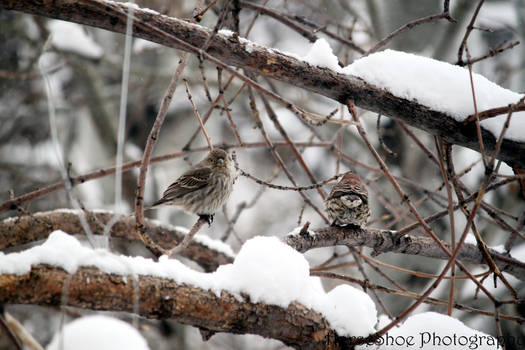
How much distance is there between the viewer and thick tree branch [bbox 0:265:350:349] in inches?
62.9

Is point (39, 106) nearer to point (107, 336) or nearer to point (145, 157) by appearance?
point (145, 157)

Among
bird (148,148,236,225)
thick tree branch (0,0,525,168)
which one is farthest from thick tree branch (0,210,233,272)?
thick tree branch (0,0,525,168)

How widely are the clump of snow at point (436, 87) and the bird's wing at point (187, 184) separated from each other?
7.74 ft

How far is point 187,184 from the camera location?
4.50 meters

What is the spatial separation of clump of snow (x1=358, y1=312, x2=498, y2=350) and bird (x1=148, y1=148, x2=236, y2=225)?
89.2 inches

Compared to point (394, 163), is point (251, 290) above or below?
below

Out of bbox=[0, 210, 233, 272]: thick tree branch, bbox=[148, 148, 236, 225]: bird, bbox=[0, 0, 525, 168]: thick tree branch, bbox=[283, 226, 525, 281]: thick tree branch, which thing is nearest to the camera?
bbox=[0, 0, 525, 168]: thick tree branch

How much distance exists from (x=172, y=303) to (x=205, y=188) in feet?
8.51

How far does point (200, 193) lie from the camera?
170 inches

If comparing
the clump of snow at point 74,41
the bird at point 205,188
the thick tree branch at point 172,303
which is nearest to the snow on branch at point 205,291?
the thick tree branch at point 172,303

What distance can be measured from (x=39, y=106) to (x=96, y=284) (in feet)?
22.6

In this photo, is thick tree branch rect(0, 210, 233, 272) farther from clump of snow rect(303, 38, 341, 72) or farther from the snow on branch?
clump of snow rect(303, 38, 341, 72)

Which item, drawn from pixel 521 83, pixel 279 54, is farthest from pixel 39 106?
pixel 521 83

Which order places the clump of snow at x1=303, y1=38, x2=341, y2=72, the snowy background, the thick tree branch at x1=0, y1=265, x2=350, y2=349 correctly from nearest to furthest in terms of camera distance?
the thick tree branch at x1=0, y1=265, x2=350, y2=349
the snowy background
the clump of snow at x1=303, y1=38, x2=341, y2=72
